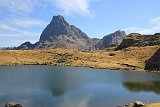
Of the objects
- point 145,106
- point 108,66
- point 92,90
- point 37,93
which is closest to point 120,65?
point 108,66

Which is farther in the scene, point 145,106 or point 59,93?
point 59,93

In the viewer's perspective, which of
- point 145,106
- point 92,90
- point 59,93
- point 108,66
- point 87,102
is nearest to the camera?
point 145,106

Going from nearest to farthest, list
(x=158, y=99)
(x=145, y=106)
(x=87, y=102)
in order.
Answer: (x=145, y=106), (x=87, y=102), (x=158, y=99)

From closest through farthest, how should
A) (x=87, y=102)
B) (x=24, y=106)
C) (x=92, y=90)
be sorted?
(x=24, y=106)
(x=87, y=102)
(x=92, y=90)

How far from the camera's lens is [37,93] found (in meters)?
78.2

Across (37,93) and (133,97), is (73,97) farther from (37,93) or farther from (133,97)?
(133,97)

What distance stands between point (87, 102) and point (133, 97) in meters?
16.8

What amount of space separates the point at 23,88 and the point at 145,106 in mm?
42843

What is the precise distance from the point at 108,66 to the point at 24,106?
136 metres

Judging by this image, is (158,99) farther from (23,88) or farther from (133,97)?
(23,88)

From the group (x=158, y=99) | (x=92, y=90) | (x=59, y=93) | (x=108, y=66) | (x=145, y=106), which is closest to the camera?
(x=145, y=106)

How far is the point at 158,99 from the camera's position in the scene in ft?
243

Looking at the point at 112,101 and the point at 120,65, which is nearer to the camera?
the point at 112,101

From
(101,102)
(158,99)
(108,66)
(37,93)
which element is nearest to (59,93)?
(37,93)
